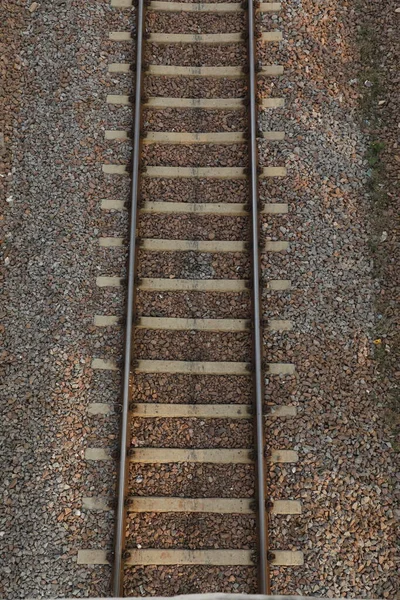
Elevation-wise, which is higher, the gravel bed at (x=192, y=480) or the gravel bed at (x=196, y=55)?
the gravel bed at (x=196, y=55)

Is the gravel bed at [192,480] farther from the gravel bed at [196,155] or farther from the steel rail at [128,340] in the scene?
the gravel bed at [196,155]

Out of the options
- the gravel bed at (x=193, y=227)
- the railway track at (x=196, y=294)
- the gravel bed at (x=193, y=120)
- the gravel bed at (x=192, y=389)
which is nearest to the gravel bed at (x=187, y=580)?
the railway track at (x=196, y=294)

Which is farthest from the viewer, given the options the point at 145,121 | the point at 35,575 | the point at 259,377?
the point at 145,121

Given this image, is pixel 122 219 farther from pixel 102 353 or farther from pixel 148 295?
pixel 102 353

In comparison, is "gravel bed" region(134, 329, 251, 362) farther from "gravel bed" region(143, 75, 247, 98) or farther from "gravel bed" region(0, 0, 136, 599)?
"gravel bed" region(143, 75, 247, 98)

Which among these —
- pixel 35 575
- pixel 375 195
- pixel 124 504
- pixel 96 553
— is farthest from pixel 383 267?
pixel 35 575

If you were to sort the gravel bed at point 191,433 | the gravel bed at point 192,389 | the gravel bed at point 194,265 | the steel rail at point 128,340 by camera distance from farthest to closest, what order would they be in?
the gravel bed at point 194,265 → the gravel bed at point 192,389 → the gravel bed at point 191,433 → the steel rail at point 128,340

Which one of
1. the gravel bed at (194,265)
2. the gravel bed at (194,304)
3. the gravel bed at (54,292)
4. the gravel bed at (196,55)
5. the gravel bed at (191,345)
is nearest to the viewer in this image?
the gravel bed at (54,292)
